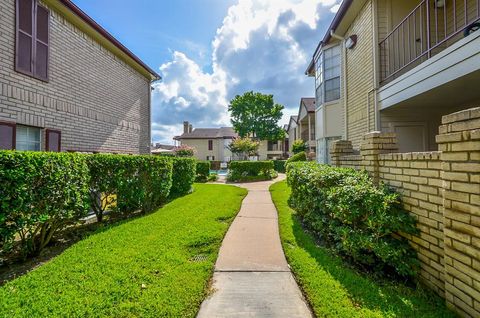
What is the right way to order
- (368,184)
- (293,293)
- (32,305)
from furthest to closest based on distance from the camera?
(368,184) < (293,293) < (32,305)

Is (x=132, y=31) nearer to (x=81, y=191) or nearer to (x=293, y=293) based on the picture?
(x=81, y=191)

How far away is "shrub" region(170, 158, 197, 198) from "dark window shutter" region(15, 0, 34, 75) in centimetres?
504

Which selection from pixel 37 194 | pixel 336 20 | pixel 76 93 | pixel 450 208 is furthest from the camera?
pixel 336 20

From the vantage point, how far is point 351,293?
9.25 feet

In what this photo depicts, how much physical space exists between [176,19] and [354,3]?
764 cm

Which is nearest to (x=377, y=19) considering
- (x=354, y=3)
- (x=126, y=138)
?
(x=354, y=3)

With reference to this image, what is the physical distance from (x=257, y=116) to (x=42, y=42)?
35416mm

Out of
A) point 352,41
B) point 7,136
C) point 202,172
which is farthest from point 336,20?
point 202,172

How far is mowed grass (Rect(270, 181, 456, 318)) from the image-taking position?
2.51 metres

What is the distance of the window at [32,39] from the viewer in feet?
19.7

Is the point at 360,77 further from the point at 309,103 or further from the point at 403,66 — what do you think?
the point at 309,103

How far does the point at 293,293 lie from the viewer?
115 inches

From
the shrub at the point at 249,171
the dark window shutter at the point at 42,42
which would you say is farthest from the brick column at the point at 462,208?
the shrub at the point at 249,171

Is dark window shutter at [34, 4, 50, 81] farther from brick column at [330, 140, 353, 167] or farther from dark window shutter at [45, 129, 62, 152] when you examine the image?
brick column at [330, 140, 353, 167]
